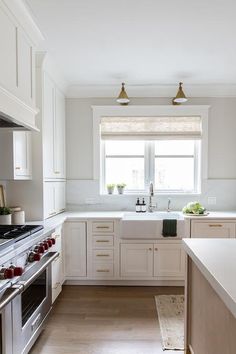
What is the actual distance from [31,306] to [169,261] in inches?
67.8

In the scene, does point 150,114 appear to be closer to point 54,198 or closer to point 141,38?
point 141,38

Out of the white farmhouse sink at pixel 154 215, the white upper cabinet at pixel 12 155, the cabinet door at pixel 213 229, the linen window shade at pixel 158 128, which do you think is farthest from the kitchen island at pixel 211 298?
the linen window shade at pixel 158 128

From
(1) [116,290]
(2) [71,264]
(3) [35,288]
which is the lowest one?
(1) [116,290]

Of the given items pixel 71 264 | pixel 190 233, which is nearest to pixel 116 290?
pixel 71 264

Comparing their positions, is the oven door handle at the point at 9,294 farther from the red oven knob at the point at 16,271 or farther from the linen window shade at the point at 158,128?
the linen window shade at the point at 158,128

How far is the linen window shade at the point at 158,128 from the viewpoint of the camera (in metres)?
3.73

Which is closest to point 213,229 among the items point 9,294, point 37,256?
point 37,256

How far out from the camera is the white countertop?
0.97 m

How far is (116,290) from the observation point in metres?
3.15

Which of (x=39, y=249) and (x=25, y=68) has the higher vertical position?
(x=25, y=68)

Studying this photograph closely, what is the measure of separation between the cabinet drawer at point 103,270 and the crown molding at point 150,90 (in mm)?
2180

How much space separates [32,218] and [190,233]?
1758 millimetres

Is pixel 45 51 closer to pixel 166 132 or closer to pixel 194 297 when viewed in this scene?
pixel 166 132

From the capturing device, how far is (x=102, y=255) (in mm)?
3201
